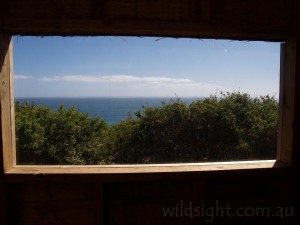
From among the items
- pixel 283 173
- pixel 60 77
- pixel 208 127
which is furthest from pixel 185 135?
pixel 60 77

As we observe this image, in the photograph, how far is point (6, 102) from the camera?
231 centimetres

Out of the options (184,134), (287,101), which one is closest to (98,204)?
(287,101)

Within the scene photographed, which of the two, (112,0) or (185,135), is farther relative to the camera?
(185,135)

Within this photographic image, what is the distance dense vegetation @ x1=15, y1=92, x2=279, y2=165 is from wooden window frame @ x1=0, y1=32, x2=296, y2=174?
1545cm

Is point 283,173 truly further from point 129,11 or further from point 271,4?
point 129,11

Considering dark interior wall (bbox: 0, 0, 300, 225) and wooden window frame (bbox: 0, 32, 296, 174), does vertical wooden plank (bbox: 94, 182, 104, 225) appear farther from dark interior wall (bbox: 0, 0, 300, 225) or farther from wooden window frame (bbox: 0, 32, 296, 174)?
wooden window frame (bbox: 0, 32, 296, 174)

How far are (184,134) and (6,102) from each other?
54.4 feet

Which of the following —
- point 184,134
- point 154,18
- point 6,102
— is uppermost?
point 154,18

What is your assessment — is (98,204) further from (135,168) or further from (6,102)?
(6,102)

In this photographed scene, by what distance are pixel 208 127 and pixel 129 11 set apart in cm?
1687

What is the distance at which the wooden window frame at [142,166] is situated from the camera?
229 cm

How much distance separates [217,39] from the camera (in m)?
2.61

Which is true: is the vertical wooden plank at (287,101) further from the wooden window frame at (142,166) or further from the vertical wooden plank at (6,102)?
the vertical wooden plank at (6,102)

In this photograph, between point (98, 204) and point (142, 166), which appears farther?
point (142, 166)
